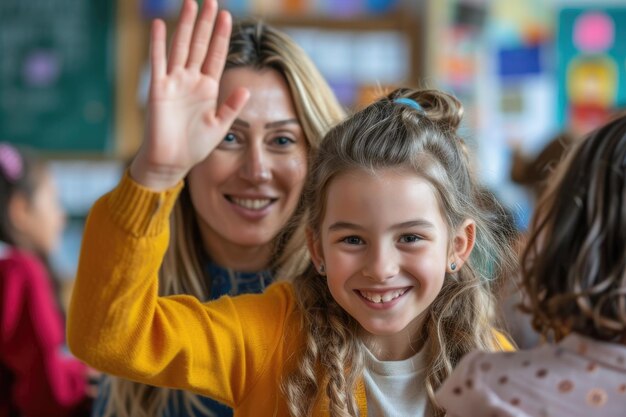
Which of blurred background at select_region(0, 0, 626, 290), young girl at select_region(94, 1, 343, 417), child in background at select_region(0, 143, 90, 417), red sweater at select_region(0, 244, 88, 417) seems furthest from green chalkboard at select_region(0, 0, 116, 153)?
young girl at select_region(94, 1, 343, 417)

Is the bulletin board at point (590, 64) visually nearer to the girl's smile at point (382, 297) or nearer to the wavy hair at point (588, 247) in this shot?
the girl's smile at point (382, 297)

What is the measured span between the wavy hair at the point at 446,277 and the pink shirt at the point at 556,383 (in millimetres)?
311

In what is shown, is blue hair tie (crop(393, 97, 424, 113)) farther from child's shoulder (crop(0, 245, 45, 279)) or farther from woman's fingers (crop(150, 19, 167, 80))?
child's shoulder (crop(0, 245, 45, 279))

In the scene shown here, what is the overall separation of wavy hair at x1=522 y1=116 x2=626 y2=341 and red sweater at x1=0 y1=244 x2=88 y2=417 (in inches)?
66.5

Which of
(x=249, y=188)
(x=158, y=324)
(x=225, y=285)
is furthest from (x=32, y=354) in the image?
(x=158, y=324)

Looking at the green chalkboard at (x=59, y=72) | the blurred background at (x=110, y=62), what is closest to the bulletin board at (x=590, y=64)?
the blurred background at (x=110, y=62)

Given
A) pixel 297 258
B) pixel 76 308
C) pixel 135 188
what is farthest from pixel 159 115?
pixel 297 258

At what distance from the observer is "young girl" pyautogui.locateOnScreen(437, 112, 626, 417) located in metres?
0.98

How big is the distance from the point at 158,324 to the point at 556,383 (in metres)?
0.51

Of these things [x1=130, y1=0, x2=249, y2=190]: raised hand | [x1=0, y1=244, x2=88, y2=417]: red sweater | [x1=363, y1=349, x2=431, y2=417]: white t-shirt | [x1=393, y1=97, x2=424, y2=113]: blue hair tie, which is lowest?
[x1=0, y1=244, x2=88, y2=417]: red sweater

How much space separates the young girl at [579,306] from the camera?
0.98 meters

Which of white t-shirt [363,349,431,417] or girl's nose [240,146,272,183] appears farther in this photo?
girl's nose [240,146,272,183]

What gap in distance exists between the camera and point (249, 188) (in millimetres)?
1685

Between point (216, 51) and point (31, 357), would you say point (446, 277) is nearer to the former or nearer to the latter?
point (216, 51)
